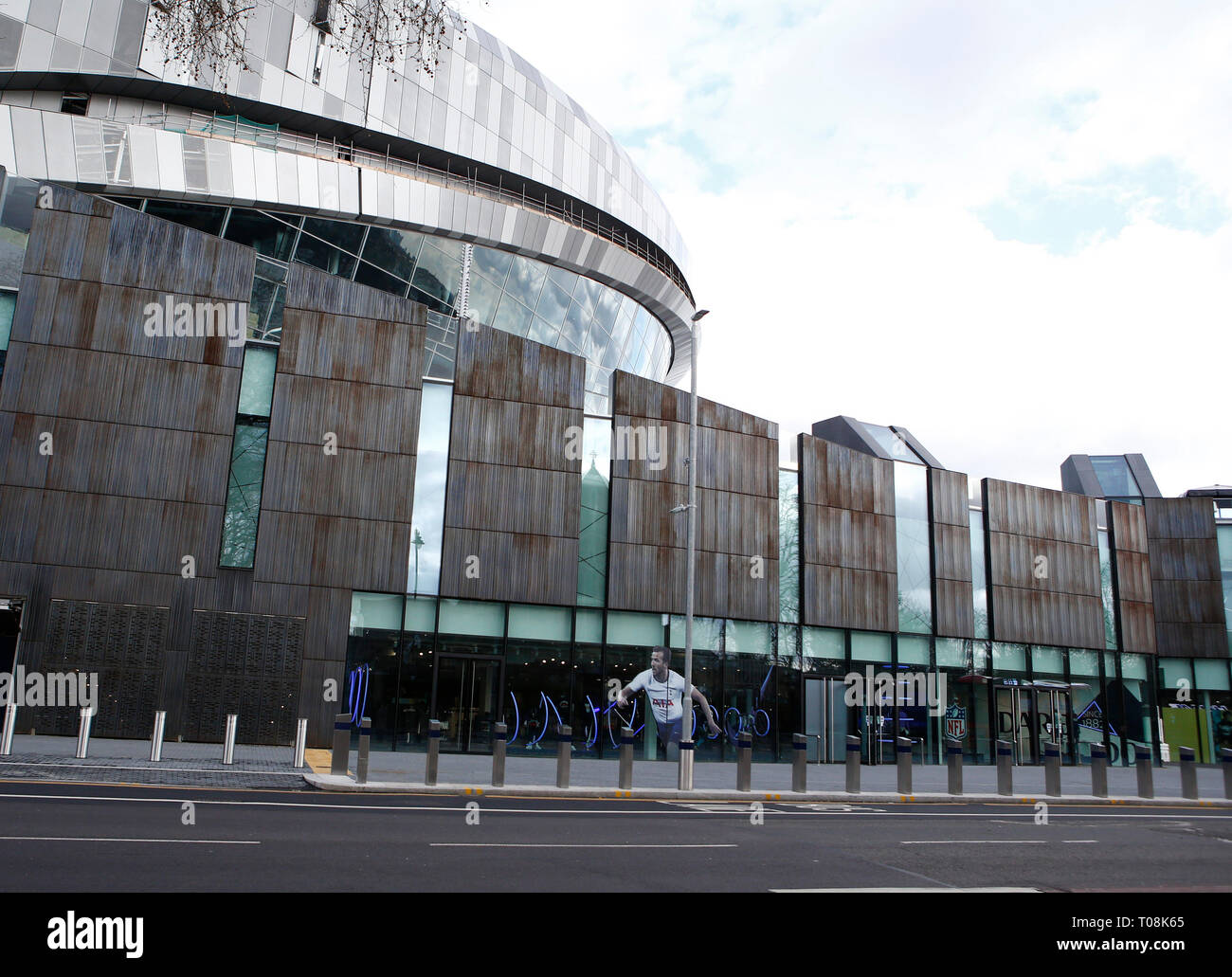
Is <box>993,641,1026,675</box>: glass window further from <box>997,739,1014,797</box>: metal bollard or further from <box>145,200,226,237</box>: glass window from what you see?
<box>145,200,226,237</box>: glass window

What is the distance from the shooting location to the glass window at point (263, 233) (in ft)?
83.7

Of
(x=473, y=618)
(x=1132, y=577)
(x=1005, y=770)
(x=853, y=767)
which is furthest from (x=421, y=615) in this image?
(x=1132, y=577)

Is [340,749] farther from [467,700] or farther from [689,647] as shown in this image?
[467,700]

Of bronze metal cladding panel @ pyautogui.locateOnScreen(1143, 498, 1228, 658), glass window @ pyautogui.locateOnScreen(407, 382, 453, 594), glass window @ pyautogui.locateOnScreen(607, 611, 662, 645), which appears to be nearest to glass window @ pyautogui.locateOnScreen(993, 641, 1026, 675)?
bronze metal cladding panel @ pyautogui.locateOnScreen(1143, 498, 1228, 658)

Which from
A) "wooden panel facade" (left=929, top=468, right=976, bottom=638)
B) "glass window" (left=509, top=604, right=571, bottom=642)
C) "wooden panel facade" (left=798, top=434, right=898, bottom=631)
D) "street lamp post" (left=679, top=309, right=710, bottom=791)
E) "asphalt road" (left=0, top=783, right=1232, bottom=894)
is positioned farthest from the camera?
"wooden panel facade" (left=929, top=468, right=976, bottom=638)

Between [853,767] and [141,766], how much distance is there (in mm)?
12492

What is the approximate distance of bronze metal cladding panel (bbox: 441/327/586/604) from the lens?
23109 mm

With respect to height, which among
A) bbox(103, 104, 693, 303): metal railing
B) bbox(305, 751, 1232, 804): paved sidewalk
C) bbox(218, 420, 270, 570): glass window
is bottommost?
bbox(305, 751, 1232, 804): paved sidewalk

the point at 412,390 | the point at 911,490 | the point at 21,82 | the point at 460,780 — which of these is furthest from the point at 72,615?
the point at 911,490

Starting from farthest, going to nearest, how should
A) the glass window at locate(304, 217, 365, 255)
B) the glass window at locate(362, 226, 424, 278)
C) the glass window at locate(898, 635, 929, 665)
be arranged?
the glass window at locate(898, 635, 929, 665) < the glass window at locate(362, 226, 424, 278) < the glass window at locate(304, 217, 365, 255)

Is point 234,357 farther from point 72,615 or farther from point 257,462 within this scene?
point 72,615

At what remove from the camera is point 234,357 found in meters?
22.5

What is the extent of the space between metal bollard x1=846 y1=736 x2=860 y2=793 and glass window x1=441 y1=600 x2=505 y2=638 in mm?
9440

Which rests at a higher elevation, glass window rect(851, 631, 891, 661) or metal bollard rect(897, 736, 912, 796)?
glass window rect(851, 631, 891, 661)
